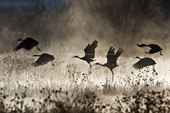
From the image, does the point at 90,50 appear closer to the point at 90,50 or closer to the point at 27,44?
the point at 90,50

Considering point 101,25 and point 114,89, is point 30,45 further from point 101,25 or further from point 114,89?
point 101,25

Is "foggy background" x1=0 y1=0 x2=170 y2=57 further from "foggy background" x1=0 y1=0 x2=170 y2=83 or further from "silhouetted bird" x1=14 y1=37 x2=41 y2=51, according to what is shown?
"silhouetted bird" x1=14 y1=37 x2=41 y2=51

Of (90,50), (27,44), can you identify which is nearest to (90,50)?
(90,50)

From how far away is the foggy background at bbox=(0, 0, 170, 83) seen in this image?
789 inches

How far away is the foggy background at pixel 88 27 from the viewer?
789 inches

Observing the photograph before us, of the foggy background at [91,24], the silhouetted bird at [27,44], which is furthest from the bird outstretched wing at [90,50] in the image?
the foggy background at [91,24]

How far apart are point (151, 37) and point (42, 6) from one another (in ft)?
27.2

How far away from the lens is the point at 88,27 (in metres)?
24.1

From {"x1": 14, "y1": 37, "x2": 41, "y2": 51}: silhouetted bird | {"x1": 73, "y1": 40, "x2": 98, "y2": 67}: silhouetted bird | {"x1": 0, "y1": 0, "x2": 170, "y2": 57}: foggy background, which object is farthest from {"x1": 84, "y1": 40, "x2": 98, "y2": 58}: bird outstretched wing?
{"x1": 0, "y1": 0, "x2": 170, "y2": 57}: foggy background

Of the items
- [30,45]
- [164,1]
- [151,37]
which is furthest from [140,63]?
[164,1]

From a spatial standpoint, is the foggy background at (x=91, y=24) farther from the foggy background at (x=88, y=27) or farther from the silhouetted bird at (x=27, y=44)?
the silhouetted bird at (x=27, y=44)

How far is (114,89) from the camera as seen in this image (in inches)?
522

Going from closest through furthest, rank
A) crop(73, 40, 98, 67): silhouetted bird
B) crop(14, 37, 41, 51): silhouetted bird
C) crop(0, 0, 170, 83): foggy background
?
1. crop(14, 37, 41, 51): silhouetted bird
2. crop(73, 40, 98, 67): silhouetted bird
3. crop(0, 0, 170, 83): foggy background

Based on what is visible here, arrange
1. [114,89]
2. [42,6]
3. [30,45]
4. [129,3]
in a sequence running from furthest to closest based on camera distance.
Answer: [42,6], [129,3], [30,45], [114,89]
